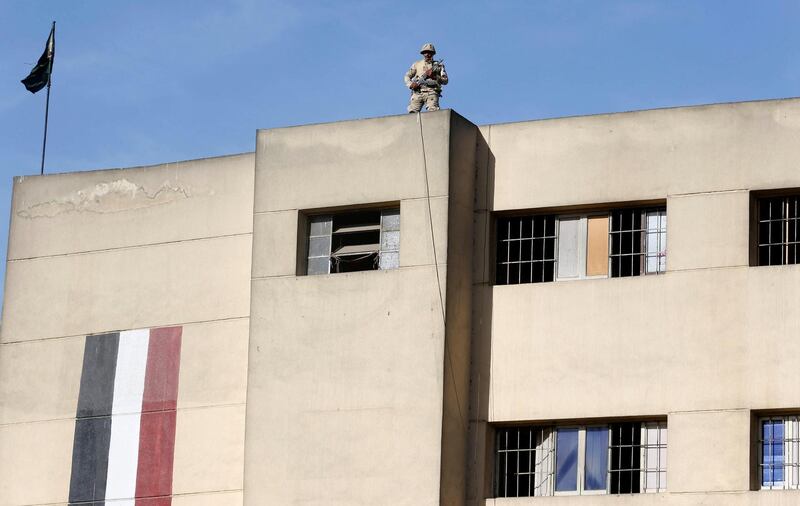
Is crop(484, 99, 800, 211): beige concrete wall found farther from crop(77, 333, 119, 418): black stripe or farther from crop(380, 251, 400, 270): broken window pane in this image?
crop(77, 333, 119, 418): black stripe

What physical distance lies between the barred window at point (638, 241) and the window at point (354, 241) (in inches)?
144

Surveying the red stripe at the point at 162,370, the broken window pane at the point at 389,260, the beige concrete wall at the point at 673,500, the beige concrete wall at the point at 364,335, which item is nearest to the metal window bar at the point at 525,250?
the beige concrete wall at the point at 364,335

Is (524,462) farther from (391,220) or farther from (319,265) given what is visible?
(319,265)

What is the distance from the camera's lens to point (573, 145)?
32.3m

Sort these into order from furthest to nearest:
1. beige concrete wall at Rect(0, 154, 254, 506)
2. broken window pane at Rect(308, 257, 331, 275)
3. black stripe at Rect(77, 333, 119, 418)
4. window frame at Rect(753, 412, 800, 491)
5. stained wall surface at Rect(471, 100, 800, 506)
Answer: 1. black stripe at Rect(77, 333, 119, 418)
2. beige concrete wall at Rect(0, 154, 254, 506)
3. broken window pane at Rect(308, 257, 331, 275)
4. stained wall surface at Rect(471, 100, 800, 506)
5. window frame at Rect(753, 412, 800, 491)

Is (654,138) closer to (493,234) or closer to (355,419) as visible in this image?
(493,234)

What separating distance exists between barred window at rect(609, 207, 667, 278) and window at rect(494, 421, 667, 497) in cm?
258

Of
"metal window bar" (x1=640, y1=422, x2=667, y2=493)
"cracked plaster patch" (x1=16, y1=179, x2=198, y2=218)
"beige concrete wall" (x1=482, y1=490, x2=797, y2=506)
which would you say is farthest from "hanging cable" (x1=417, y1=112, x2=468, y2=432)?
"cracked plaster patch" (x1=16, y1=179, x2=198, y2=218)

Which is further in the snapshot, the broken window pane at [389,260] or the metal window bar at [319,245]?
the metal window bar at [319,245]

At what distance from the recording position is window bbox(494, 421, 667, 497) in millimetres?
30922

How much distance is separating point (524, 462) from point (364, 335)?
10.9 ft

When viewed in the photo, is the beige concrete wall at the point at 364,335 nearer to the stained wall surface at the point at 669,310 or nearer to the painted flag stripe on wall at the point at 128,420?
the stained wall surface at the point at 669,310

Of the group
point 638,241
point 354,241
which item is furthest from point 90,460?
point 638,241

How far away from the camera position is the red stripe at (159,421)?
3391 cm
